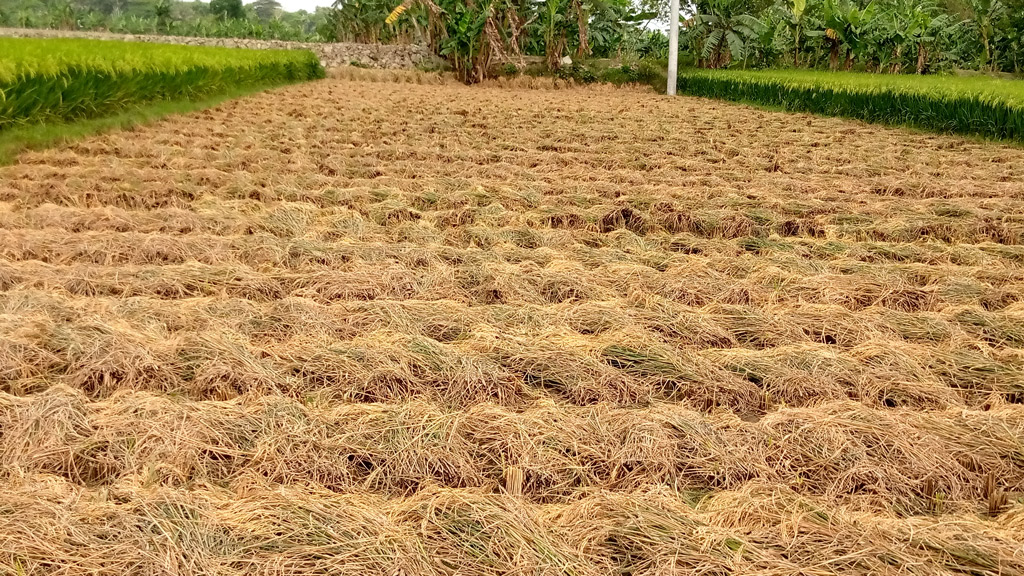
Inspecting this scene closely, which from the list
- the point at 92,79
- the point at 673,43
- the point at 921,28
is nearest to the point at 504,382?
the point at 92,79

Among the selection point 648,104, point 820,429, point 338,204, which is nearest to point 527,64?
point 648,104

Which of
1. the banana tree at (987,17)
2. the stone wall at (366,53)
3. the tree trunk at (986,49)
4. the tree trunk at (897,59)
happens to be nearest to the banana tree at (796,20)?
the tree trunk at (897,59)

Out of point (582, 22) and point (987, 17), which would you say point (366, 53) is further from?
point (987, 17)

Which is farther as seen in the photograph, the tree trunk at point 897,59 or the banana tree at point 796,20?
the banana tree at point 796,20

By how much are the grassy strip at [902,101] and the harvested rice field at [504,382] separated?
17.1ft

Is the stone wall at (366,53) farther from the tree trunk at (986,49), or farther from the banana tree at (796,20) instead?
the tree trunk at (986,49)

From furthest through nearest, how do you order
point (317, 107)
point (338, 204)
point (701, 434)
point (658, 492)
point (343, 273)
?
point (317, 107) < point (338, 204) < point (343, 273) < point (701, 434) < point (658, 492)

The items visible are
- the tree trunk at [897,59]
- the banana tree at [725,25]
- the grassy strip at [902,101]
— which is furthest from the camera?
the tree trunk at [897,59]

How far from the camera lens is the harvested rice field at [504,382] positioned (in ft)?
6.85

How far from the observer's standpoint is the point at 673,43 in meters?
19.1

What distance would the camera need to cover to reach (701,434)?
8.64 feet

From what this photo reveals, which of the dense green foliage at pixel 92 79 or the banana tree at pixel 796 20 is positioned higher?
the banana tree at pixel 796 20

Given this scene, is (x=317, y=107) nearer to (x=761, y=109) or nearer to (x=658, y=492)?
(x=761, y=109)

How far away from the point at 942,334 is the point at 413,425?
8.83 ft
